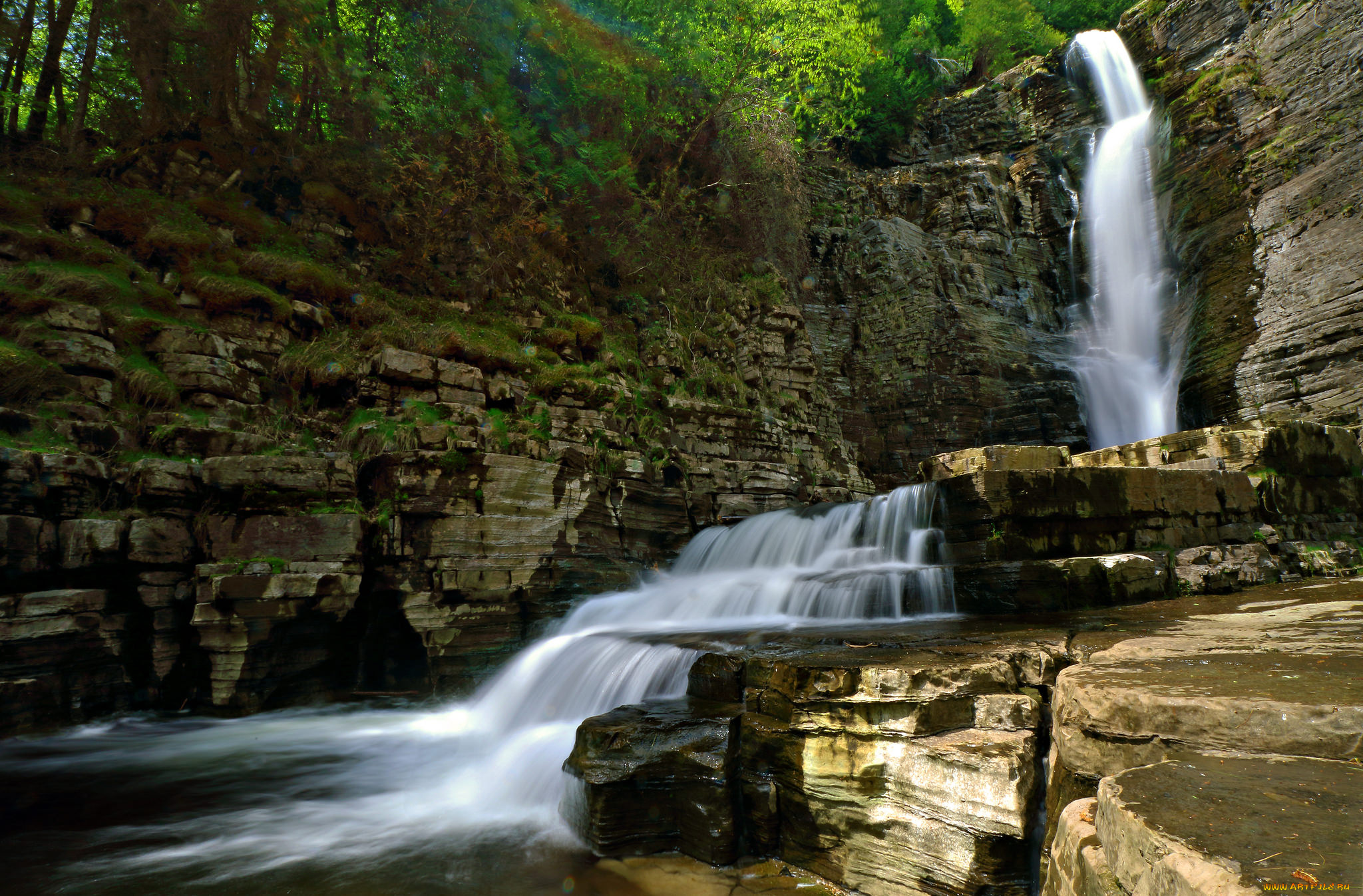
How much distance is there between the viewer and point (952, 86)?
23.0 m

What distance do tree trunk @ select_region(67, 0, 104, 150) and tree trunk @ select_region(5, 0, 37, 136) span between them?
1.94 ft

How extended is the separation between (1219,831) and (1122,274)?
19539 millimetres

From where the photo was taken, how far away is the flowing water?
13.6ft

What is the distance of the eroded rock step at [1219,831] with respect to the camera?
154 cm

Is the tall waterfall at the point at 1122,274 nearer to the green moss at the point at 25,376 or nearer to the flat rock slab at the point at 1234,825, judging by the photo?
the flat rock slab at the point at 1234,825

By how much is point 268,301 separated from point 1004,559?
1012cm

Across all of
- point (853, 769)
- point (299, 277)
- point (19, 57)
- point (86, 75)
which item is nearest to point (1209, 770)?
point (853, 769)

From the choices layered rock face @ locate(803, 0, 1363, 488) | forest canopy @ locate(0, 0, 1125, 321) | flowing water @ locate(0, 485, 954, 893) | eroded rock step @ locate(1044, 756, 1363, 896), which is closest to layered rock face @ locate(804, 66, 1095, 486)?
layered rock face @ locate(803, 0, 1363, 488)

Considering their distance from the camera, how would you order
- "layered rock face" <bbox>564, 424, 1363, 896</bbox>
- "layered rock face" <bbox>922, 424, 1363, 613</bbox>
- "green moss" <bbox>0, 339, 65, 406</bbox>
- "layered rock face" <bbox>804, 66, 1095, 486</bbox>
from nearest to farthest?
"layered rock face" <bbox>564, 424, 1363, 896</bbox>
"layered rock face" <bbox>922, 424, 1363, 613</bbox>
"green moss" <bbox>0, 339, 65, 406</bbox>
"layered rock face" <bbox>804, 66, 1095, 486</bbox>

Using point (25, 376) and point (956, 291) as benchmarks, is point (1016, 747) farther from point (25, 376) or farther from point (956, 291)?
point (956, 291)

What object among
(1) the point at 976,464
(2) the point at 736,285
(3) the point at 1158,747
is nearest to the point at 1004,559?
(1) the point at 976,464

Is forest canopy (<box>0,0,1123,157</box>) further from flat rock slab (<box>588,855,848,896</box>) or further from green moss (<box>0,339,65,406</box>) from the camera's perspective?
flat rock slab (<box>588,855,848,896</box>)

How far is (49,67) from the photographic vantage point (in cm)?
971

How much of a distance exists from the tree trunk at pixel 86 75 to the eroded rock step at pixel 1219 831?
14.0 meters
